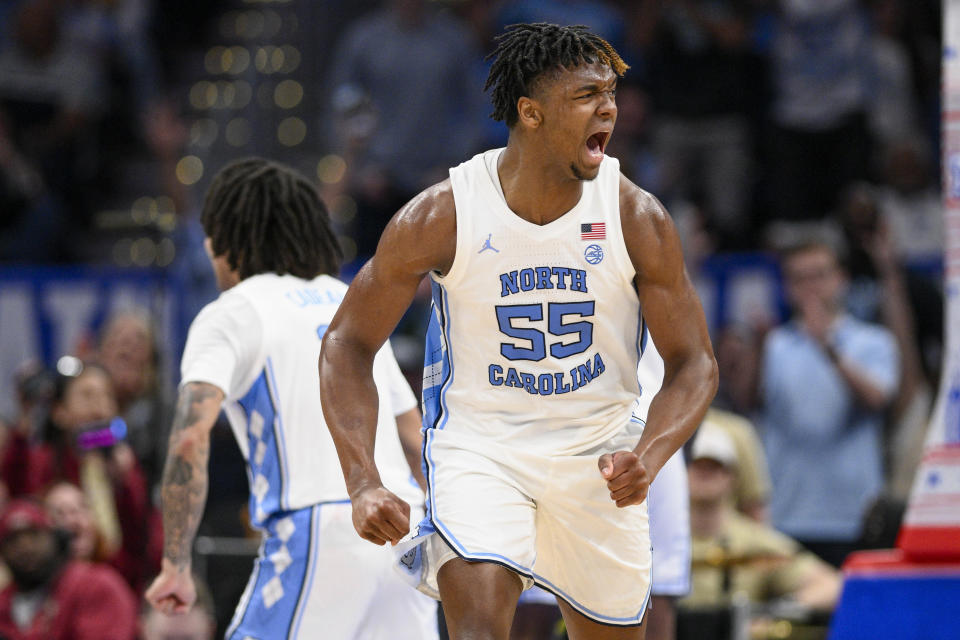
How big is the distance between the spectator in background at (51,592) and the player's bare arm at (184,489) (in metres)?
3.29

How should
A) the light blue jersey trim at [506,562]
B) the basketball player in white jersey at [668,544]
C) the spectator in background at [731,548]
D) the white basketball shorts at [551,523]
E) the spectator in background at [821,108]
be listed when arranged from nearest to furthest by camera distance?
the light blue jersey trim at [506,562] → the white basketball shorts at [551,523] → the basketball player in white jersey at [668,544] → the spectator in background at [731,548] → the spectator in background at [821,108]

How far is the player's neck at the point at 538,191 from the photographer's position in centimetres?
407

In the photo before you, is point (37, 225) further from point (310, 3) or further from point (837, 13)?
point (837, 13)

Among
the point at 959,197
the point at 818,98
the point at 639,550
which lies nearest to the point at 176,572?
the point at 639,550

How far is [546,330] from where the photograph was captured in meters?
4.04

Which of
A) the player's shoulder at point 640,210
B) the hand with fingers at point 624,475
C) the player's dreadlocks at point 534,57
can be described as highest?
the player's dreadlocks at point 534,57

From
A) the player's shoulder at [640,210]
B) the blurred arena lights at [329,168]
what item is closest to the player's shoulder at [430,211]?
the player's shoulder at [640,210]

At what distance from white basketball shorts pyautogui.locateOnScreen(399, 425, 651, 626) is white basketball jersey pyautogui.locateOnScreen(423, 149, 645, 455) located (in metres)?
0.06

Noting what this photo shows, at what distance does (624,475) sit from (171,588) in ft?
5.32

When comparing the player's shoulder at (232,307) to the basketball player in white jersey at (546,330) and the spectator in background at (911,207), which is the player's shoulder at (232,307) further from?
the spectator in background at (911,207)

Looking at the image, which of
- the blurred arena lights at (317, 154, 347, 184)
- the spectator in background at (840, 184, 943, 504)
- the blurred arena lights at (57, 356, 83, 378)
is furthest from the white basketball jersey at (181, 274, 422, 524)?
the blurred arena lights at (317, 154, 347, 184)

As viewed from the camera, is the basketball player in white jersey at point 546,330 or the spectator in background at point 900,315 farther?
the spectator in background at point 900,315

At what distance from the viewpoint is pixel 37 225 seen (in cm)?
1206

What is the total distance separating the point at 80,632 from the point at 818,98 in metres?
6.10
